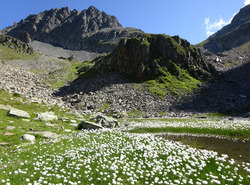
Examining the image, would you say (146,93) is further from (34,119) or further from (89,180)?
(89,180)

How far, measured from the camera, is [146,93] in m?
66.3

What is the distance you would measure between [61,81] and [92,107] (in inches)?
2249

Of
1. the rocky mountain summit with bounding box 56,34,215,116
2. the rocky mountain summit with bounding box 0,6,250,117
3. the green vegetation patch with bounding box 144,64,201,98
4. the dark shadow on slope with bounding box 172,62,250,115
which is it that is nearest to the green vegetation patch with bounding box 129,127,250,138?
the rocky mountain summit with bounding box 0,6,250,117

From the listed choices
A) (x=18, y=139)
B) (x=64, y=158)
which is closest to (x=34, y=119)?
(x=18, y=139)

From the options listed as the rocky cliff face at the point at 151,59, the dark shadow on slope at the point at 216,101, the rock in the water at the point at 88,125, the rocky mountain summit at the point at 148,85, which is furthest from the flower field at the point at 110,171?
the rocky cliff face at the point at 151,59

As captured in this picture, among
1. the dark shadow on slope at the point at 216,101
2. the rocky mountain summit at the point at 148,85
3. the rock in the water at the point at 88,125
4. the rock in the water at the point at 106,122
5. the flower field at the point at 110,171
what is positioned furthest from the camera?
the rocky mountain summit at the point at 148,85

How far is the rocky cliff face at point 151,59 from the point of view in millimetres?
82438

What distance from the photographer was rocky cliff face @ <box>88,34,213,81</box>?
8244 centimetres


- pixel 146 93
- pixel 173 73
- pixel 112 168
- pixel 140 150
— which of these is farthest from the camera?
pixel 173 73

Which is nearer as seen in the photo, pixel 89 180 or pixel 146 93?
pixel 89 180

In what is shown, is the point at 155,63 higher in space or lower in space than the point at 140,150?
higher

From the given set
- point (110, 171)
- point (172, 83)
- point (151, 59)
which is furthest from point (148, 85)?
point (110, 171)

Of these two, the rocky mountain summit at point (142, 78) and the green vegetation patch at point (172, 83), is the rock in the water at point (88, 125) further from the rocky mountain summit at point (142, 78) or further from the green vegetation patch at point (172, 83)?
the green vegetation patch at point (172, 83)

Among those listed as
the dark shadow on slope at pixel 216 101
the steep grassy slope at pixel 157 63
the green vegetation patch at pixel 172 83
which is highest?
the steep grassy slope at pixel 157 63
